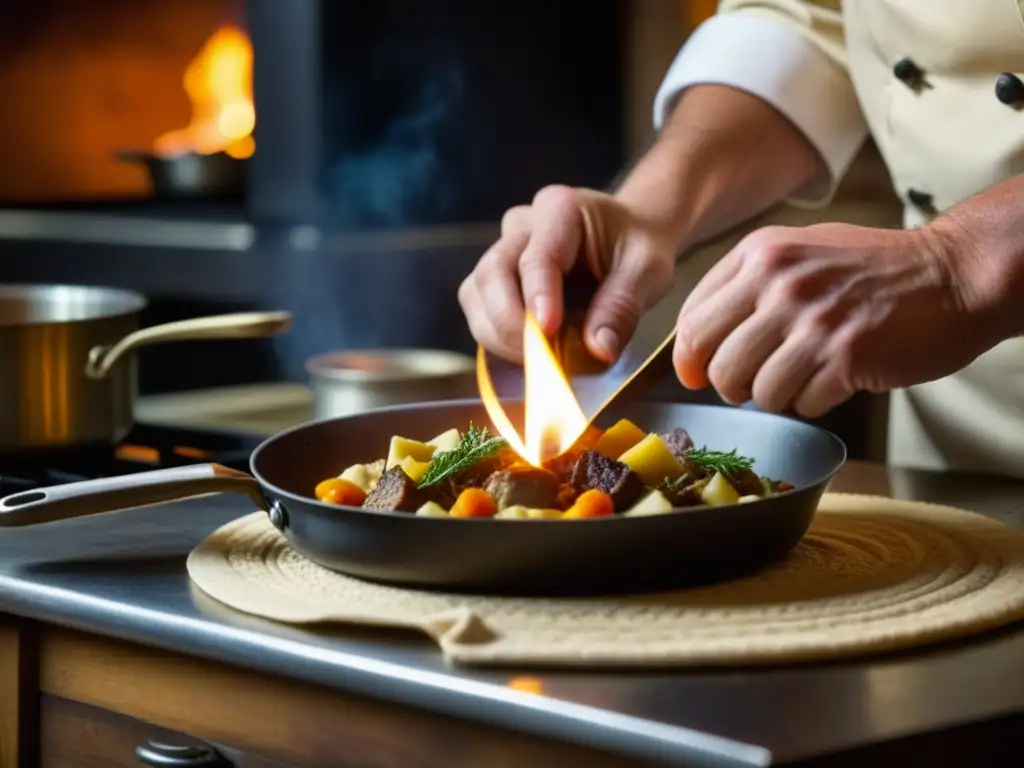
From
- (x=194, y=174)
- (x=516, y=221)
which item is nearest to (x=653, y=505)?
(x=516, y=221)

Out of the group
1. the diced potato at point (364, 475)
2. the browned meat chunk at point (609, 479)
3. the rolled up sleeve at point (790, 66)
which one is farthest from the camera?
the rolled up sleeve at point (790, 66)

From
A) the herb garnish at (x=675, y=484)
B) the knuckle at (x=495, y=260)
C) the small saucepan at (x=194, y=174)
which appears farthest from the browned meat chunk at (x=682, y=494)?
the small saucepan at (x=194, y=174)

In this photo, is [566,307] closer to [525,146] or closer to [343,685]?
[343,685]

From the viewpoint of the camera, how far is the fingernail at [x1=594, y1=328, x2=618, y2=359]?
132cm

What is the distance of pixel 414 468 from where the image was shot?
1079mm

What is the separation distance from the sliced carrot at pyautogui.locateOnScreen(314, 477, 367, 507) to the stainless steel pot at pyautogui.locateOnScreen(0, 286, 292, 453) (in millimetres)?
377

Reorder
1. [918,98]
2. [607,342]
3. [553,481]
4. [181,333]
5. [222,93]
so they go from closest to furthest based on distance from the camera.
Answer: [553,481], [607,342], [181,333], [918,98], [222,93]

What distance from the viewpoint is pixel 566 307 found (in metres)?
1.45

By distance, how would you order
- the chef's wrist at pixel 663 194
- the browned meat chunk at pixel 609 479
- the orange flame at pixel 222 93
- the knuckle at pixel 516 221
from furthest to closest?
the orange flame at pixel 222 93 → the chef's wrist at pixel 663 194 → the knuckle at pixel 516 221 → the browned meat chunk at pixel 609 479

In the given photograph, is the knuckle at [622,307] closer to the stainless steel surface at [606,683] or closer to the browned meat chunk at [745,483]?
the browned meat chunk at [745,483]

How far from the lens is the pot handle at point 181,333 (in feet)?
4.62

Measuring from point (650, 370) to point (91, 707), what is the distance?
1.52ft

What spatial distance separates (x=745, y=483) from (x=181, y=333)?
59cm

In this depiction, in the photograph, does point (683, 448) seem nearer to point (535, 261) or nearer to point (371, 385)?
point (535, 261)
